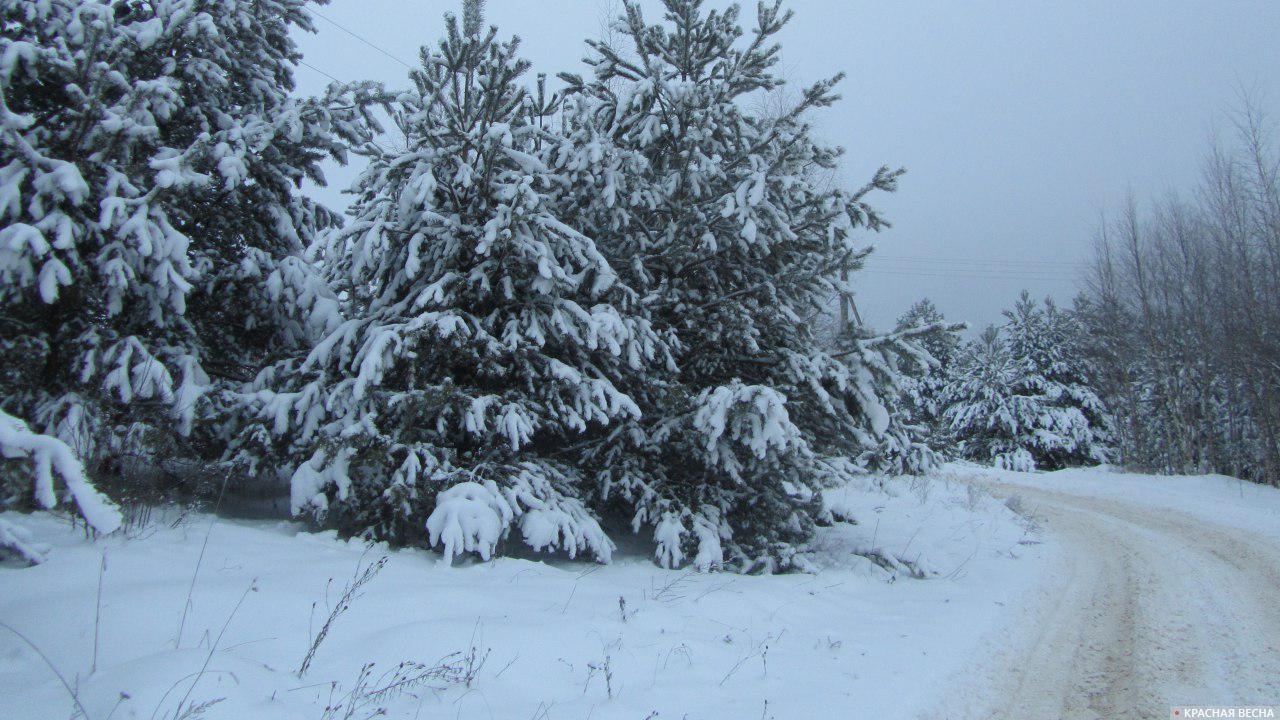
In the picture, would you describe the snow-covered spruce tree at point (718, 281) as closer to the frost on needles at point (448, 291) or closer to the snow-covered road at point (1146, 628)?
the frost on needles at point (448, 291)

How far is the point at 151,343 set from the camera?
19.9 ft

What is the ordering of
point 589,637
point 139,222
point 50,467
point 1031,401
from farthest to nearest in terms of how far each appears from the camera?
point 1031,401 < point 139,222 < point 589,637 < point 50,467

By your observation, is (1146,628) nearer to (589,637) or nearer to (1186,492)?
(589,637)

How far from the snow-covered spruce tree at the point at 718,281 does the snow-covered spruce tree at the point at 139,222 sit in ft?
10.3

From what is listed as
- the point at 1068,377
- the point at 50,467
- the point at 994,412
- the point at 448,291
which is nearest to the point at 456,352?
the point at 448,291

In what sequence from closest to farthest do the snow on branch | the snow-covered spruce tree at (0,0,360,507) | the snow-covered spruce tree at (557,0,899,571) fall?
1. the snow on branch
2. the snow-covered spruce tree at (0,0,360,507)
3. the snow-covered spruce tree at (557,0,899,571)

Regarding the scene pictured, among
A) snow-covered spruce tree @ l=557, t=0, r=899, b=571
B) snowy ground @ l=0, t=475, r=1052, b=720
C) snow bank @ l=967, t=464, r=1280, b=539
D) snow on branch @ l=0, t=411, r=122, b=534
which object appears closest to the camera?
snow on branch @ l=0, t=411, r=122, b=534

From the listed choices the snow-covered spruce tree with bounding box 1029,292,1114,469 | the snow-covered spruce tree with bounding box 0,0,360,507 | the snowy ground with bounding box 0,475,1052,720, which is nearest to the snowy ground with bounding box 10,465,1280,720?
the snowy ground with bounding box 0,475,1052,720

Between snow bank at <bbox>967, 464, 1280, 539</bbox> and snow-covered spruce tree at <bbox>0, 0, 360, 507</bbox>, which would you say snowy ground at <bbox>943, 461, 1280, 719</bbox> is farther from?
snow-covered spruce tree at <bbox>0, 0, 360, 507</bbox>

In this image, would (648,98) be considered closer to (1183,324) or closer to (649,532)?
(649,532)

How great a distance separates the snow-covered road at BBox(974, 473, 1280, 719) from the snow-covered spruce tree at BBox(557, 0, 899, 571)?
84.5 inches

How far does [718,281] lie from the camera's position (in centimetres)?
725

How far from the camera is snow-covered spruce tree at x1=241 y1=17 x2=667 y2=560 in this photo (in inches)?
209

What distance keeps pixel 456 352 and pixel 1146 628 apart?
6.05 meters
